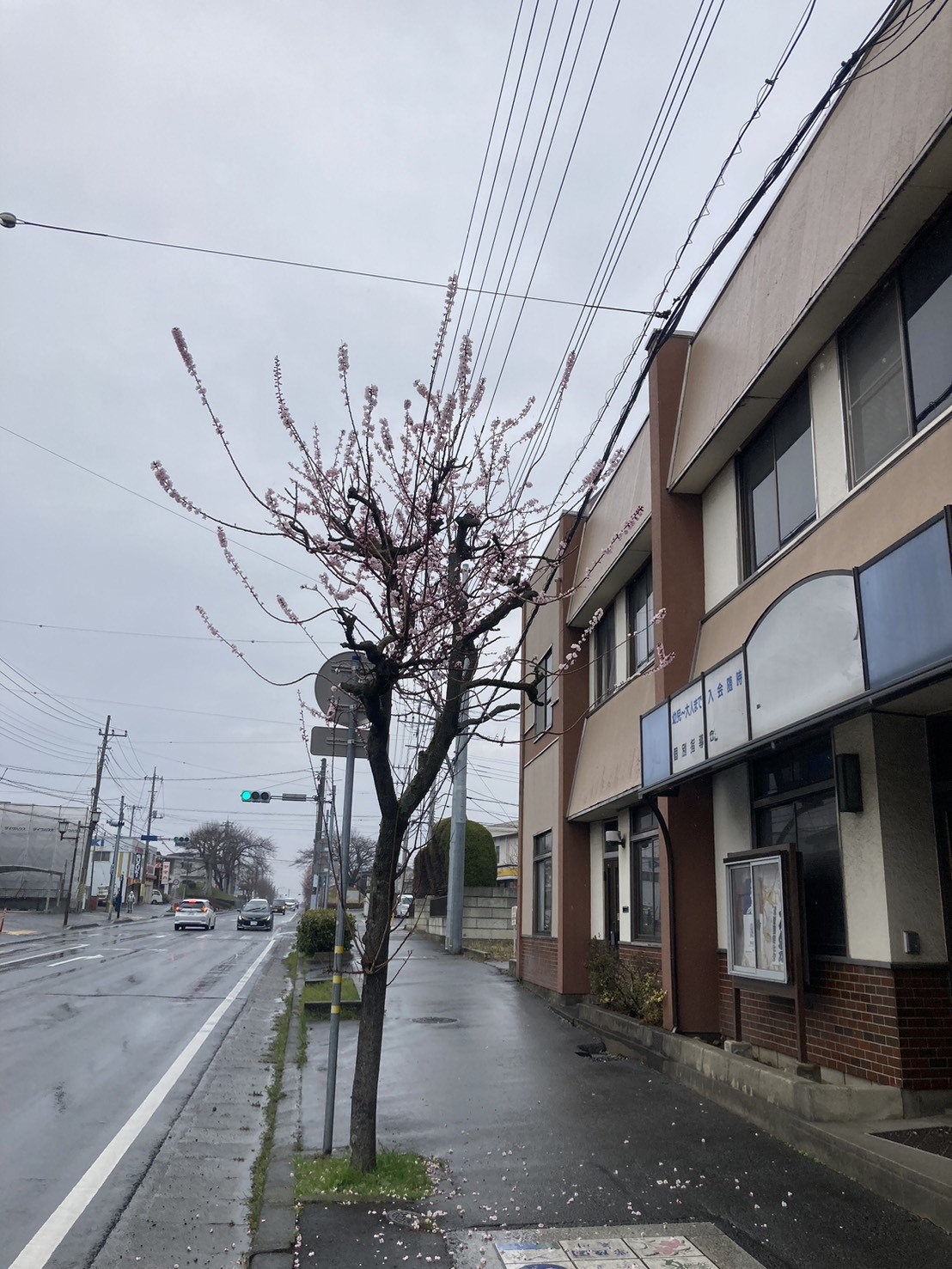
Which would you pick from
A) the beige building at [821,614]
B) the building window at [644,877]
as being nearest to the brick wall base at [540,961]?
the building window at [644,877]

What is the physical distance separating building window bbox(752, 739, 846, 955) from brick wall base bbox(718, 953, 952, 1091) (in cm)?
29

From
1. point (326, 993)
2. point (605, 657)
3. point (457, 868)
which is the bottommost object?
point (326, 993)

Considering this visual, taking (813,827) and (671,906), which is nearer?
(813,827)

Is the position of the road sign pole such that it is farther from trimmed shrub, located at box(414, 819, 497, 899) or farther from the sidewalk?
trimmed shrub, located at box(414, 819, 497, 899)

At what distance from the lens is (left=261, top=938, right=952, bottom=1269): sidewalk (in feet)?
15.5

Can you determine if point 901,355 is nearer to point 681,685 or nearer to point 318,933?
point 681,685

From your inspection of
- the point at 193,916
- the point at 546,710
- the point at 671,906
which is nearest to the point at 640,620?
the point at 671,906

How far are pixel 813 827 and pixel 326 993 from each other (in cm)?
868

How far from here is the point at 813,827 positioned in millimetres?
8023

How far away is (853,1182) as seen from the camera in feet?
19.0

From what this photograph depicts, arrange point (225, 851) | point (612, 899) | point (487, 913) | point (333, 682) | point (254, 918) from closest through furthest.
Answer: point (333, 682), point (612, 899), point (487, 913), point (254, 918), point (225, 851)

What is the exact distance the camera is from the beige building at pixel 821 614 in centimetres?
620

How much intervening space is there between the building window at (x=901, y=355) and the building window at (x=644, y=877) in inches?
238

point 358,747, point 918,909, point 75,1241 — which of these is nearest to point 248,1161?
point 75,1241
